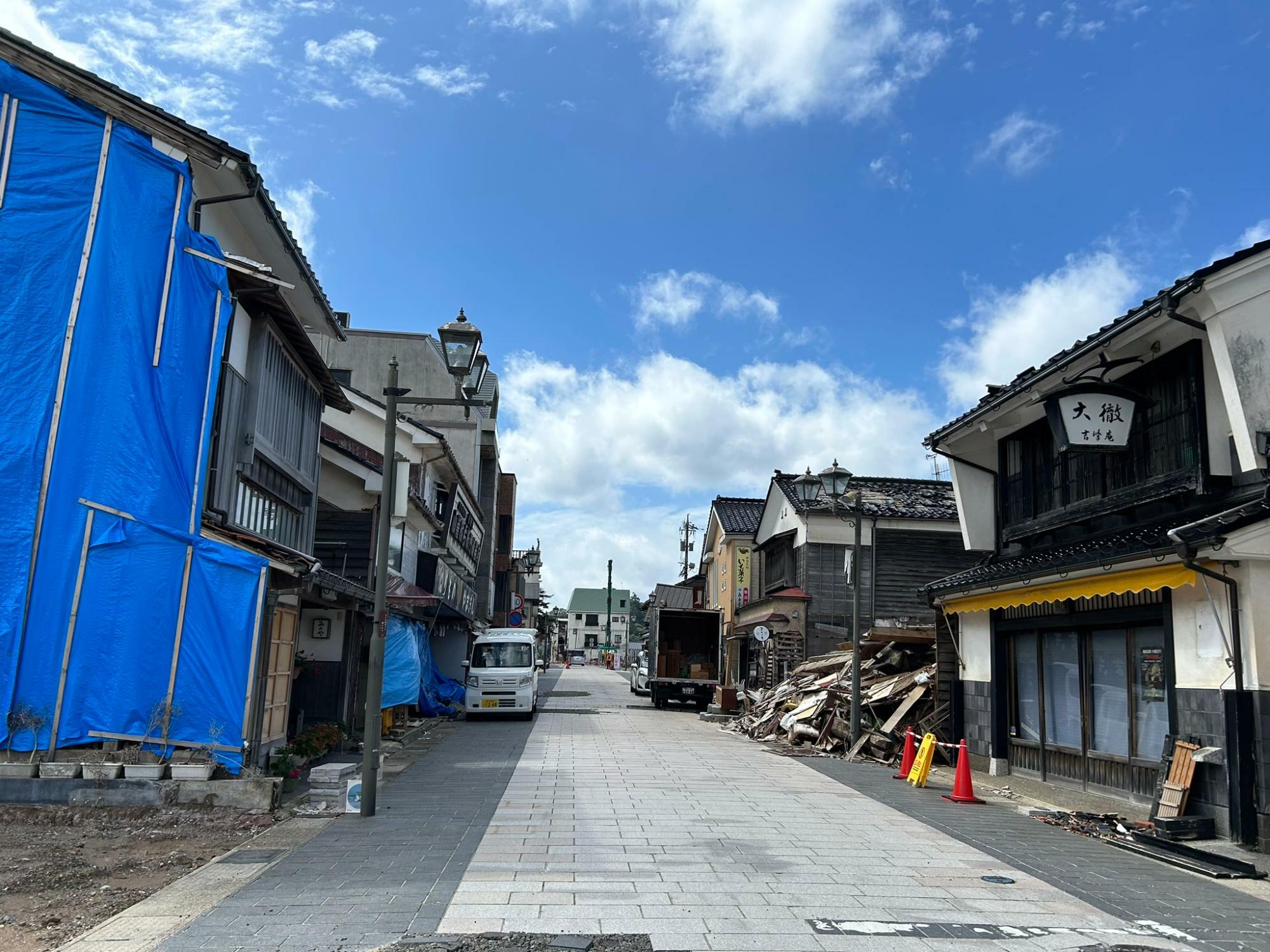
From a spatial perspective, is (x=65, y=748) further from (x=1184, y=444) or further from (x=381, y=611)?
(x=1184, y=444)

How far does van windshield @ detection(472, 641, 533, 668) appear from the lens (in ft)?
85.3

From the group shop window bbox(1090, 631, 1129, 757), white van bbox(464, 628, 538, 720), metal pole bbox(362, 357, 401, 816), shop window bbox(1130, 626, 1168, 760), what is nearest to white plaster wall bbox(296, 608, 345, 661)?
metal pole bbox(362, 357, 401, 816)

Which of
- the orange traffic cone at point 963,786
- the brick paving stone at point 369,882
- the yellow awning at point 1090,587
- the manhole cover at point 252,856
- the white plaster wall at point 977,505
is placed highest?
the white plaster wall at point 977,505

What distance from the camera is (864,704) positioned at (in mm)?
19500

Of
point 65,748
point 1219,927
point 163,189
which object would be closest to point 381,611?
point 65,748

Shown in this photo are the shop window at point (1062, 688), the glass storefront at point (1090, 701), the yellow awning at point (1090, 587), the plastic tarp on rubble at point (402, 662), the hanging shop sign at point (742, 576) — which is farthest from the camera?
the hanging shop sign at point (742, 576)

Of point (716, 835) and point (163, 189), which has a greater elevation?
point (163, 189)

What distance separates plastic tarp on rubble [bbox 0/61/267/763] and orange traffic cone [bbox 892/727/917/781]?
10354mm

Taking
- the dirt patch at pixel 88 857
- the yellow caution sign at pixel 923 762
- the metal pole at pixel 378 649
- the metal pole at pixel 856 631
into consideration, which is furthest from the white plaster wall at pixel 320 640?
the yellow caution sign at pixel 923 762

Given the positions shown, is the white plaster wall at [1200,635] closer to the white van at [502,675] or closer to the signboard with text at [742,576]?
the white van at [502,675]

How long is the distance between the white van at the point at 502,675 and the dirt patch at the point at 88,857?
15.3 meters

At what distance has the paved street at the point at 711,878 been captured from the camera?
6.60 meters

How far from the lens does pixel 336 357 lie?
36.8m

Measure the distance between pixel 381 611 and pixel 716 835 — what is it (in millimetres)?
4545
